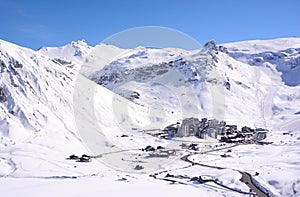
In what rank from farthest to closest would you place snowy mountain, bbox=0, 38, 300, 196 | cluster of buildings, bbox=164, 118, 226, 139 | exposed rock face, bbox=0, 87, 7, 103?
1. cluster of buildings, bbox=164, 118, 226, 139
2. exposed rock face, bbox=0, 87, 7, 103
3. snowy mountain, bbox=0, 38, 300, 196

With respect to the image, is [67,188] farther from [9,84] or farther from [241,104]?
[241,104]

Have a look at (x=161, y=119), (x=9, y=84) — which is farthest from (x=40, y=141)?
(x=161, y=119)

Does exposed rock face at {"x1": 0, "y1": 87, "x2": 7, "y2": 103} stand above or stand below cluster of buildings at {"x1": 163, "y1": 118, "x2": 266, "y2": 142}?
above

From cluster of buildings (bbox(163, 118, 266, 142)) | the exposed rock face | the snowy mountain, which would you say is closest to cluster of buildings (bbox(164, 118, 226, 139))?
cluster of buildings (bbox(163, 118, 266, 142))

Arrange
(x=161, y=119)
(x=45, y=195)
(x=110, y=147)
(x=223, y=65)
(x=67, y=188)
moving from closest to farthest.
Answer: (x=45, y=195) → (x=67, y=188) → (x=110, y=147) → (x=161, y=119) → (x=223, y=65)

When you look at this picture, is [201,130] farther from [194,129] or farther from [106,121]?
[106,121]

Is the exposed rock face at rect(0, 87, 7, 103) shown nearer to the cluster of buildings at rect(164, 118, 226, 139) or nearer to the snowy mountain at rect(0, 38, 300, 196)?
the snowy mountain at rect(0, 38, 300, 196)

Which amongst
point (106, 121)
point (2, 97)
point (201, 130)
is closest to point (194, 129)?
point (201, 130)

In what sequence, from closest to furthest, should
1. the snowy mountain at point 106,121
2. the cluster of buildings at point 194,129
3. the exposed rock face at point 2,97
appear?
the snowy mountain at point 106,121 → the exposed rock face at point 2,97 → the cluster of buildings at point 194,129

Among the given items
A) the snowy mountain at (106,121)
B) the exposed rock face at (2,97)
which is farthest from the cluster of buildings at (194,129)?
the exposed rock face at (2,97)

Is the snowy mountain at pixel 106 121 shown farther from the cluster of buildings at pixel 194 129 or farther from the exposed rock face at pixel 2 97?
the cluster of buildings at pixel 194 129

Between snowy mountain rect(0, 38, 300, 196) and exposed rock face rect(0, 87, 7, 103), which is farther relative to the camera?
exposed rock face rect(0, 87, 7, 103)
